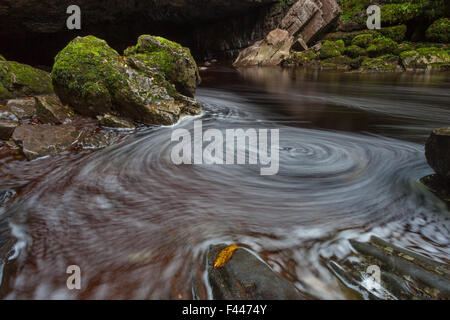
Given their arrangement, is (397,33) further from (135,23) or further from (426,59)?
(135,23)

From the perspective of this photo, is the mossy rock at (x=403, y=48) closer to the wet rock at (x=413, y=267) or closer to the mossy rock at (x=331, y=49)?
the mossy rock at (x=331, y=49)

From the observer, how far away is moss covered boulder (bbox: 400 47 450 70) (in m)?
14.6

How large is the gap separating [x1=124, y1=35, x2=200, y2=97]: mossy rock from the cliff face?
512 inches

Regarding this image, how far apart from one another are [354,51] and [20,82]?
63.5 ft

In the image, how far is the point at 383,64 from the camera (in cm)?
1545

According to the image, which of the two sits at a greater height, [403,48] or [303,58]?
[303,58]

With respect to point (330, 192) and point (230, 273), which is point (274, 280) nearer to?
point (230, 273)

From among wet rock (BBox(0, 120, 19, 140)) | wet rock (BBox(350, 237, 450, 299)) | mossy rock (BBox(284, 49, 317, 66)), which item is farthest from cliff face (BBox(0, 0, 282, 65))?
wet rock (BBox(350, 237, 450, 299))

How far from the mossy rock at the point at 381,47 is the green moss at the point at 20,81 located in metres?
19.1

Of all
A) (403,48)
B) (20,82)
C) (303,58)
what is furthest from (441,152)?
(303,58)

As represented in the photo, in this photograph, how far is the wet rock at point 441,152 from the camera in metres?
2.41

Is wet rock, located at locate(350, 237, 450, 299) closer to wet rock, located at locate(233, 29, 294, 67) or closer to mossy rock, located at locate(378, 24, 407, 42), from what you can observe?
mossy rock, located at locate(378, 24, 407, 42)

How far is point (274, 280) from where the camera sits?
Result: 1.42 m

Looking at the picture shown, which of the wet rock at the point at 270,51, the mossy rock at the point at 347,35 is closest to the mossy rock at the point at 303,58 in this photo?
the wet rock at the point at 270,51
